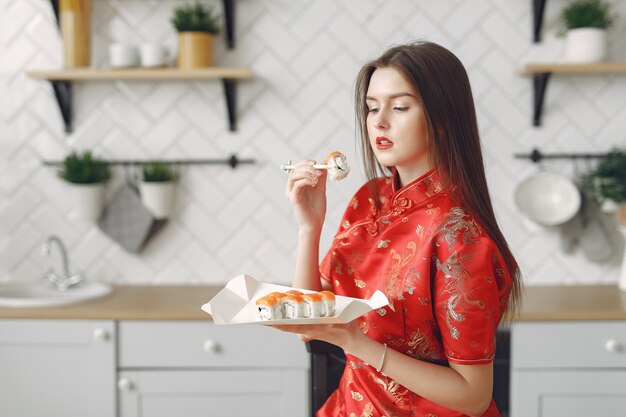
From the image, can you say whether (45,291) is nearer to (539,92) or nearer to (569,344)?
(569,344)

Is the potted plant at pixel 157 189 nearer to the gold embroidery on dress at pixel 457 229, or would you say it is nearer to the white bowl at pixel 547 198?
the white bowl at pixel 547 198

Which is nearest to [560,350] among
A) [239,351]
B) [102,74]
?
[239,351]

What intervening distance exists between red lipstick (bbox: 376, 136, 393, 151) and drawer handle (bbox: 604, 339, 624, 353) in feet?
4.51

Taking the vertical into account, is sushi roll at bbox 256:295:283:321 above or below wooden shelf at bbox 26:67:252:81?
below

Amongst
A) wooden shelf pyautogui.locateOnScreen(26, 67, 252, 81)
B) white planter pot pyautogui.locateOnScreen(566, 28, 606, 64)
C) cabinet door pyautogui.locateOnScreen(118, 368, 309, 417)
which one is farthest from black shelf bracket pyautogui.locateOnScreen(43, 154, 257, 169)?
white planter pot pyautogui.locateOnScreen(566, 28, 606, 64)

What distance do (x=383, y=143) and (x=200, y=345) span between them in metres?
1.29

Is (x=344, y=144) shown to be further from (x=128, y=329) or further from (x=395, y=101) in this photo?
(x=395, y=101)

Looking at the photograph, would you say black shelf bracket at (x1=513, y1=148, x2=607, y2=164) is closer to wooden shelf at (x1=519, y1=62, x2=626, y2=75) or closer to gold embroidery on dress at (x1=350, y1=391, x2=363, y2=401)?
wooden shelf at (x1=519, y1=62, x2=626, y2=75)

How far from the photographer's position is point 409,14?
9.15 ft

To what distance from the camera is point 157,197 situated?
2.77 m

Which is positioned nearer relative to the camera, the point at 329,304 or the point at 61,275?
the point at 329,304

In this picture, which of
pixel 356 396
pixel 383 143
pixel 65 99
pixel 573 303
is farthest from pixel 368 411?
pixel 65 99

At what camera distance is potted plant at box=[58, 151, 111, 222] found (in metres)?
2.78

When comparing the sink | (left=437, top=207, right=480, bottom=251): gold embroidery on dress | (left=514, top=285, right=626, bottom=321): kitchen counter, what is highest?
(left=437, top=207, right=480, bottom=251): gold embroidery on dress
